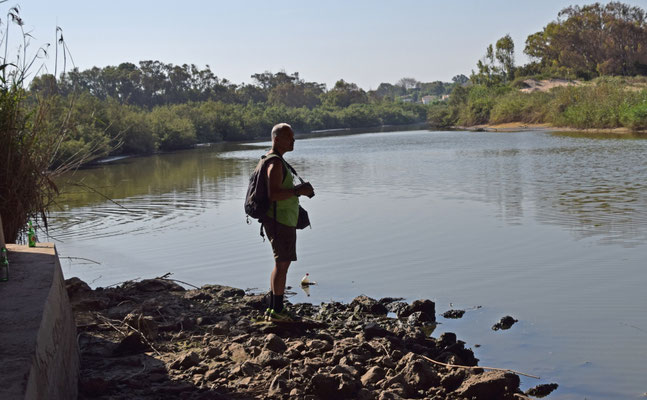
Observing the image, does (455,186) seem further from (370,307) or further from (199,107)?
(199,107)

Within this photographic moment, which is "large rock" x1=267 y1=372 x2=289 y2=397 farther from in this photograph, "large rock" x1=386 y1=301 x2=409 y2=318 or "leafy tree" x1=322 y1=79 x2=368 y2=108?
"leafy tree" x1=322 y1=79 x2=368 y2=108

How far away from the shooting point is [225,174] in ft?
87.6

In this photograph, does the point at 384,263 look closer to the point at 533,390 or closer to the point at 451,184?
the point at 533,390

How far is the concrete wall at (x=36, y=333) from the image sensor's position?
3.00 meters

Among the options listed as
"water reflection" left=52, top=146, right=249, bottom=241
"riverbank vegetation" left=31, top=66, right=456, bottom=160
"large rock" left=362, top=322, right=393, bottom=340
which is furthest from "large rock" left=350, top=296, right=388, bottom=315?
"riverbank vegetation" left=31, top=66, right=456, bottom=160

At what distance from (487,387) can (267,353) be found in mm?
1483

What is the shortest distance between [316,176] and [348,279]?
1532 centimetres

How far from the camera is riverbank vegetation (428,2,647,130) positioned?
5719 cm

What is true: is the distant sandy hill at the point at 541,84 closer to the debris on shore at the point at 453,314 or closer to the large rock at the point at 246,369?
the debris on shore at the point at 453,314

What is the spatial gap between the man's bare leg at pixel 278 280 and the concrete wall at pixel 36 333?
1.73 meters

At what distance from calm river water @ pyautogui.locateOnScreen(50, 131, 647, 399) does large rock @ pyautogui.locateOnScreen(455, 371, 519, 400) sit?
0.47 metres

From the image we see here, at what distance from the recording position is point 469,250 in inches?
384

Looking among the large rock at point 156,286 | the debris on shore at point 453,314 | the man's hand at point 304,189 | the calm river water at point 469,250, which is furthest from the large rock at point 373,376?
the large rock at point 156,286

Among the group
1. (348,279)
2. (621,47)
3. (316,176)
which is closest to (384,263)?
(348,279)
